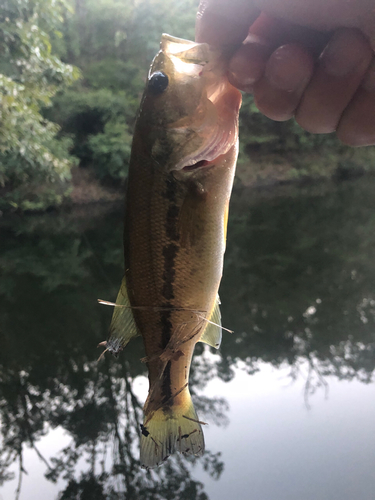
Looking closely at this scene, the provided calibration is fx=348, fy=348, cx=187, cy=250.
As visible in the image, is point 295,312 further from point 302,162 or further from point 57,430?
point 302,162

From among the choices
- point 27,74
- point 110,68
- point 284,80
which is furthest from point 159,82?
point 110,68

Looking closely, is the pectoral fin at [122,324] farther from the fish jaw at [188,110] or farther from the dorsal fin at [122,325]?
the fish jaw at [188,110]

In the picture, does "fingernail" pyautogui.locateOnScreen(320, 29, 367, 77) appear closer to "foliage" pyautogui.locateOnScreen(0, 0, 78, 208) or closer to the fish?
the fish

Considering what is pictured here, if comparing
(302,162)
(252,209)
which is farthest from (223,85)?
(302,162)

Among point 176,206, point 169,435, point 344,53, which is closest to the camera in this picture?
point 344,53

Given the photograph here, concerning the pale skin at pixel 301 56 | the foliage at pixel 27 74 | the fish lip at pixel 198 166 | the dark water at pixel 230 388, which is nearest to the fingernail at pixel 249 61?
the pale skin at pixel 301 56

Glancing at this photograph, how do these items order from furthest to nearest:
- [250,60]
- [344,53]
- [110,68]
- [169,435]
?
[110,68], [169,435], [250,60], [344,53]

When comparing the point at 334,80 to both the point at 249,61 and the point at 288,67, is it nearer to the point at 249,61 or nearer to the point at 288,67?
the point at 288,67
